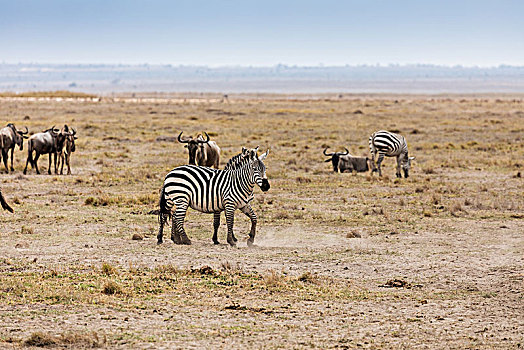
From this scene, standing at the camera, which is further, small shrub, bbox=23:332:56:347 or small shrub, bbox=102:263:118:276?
small shrub, bbox=102:263:118:276

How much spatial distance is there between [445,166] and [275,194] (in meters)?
9.99

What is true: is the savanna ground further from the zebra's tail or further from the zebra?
the zebra's tail

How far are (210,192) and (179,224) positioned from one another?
0.84 m

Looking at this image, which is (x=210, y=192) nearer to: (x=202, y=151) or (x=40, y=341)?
(x=40, y=341)

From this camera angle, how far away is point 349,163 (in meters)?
26.2

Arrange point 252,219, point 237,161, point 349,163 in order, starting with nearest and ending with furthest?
point 252,219 → point 237,161 → point 349,163

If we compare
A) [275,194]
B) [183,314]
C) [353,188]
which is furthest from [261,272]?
[353,188]

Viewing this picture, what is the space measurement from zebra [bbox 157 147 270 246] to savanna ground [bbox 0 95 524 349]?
22.1 inches

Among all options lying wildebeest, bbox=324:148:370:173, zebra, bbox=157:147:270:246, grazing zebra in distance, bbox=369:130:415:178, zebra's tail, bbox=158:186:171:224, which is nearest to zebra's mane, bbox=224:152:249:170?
zebra, bbox=157:147:270:246

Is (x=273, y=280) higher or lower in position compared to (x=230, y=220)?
lower

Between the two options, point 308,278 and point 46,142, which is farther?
A: point 46,142

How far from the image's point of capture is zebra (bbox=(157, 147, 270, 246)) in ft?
43.3

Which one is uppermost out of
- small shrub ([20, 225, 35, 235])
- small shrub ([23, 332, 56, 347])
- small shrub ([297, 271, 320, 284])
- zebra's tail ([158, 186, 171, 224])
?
zebra's tail ([158, 186, 171, 224])

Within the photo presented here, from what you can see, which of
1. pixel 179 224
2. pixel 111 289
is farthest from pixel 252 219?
pixel 111 289
